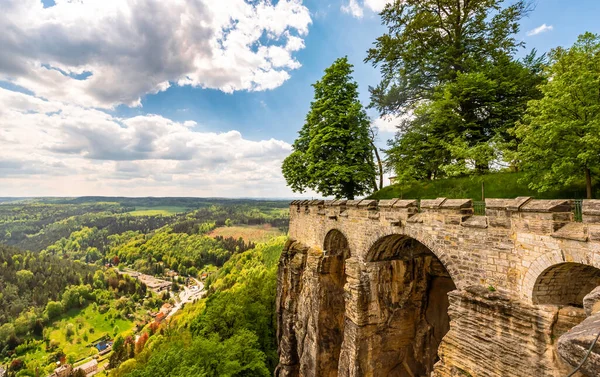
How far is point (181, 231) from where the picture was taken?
617ft

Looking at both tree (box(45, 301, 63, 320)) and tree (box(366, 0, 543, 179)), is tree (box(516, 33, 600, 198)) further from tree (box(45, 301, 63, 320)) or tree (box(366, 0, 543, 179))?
tree (box(45, 301, 63, 320))

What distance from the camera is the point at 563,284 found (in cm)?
553

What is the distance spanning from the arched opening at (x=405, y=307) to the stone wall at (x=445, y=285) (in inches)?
1.6

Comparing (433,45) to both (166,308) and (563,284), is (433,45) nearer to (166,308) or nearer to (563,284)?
(563,284)

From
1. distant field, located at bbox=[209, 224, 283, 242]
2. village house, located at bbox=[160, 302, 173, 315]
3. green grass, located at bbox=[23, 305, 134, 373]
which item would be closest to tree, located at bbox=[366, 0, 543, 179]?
green grass, located at bbox=[23, 305, 134, 373]

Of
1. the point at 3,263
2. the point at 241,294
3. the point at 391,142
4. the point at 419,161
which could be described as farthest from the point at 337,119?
the point at 3,263

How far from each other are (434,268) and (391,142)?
30.3 ft

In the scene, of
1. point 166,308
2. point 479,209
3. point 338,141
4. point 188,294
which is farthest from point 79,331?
point 479,209

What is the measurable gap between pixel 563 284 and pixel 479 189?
759 cm

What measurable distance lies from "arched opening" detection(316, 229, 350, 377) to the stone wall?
6 centimetres

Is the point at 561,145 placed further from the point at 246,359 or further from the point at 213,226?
the point at 213,226

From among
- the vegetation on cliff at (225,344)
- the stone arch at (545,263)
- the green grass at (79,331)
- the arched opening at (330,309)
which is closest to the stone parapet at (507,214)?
the stone arch at (545,263)

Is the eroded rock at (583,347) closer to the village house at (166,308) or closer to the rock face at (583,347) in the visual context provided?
the rock face at (583,347)

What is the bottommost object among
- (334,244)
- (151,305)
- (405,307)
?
(151,305)
